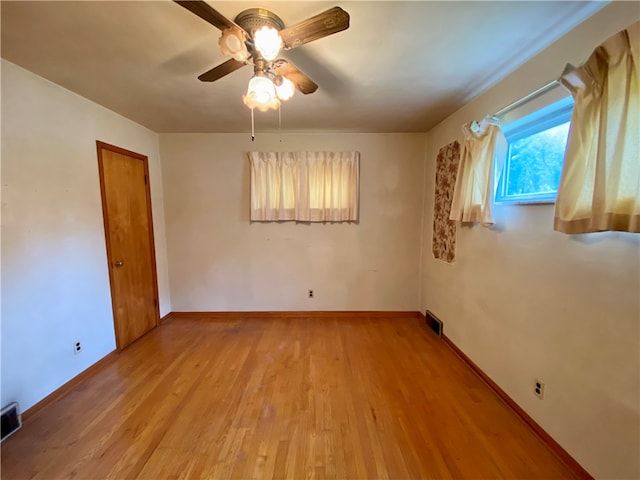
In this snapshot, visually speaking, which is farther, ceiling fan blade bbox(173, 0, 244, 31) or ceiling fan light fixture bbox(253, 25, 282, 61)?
ceiling fan light fixture bbox(253, 25, 282, 61)

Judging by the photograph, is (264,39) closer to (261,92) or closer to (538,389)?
(261,92)

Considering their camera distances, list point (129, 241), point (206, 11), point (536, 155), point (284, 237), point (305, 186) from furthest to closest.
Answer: point (284, 237) < point (305, 186) < point (129, 241) < point (536, 155) < point (206, 11)

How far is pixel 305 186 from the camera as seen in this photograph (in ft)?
11.0

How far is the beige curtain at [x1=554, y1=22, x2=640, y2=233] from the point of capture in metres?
1.08

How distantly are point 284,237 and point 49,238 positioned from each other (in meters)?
2.17

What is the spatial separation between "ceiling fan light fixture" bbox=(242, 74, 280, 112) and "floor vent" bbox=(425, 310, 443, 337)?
9.24 ft

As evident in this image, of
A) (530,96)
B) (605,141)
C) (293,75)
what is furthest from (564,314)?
(293,75)

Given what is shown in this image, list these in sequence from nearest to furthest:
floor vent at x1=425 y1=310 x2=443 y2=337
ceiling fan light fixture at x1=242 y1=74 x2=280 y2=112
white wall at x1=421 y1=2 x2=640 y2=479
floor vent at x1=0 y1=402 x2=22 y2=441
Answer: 1. white wall at x1=421 y1=2 x2=640 y2=479
2. ceiling fan light fixture at x1=242 y1=74 x2=280 y2=112
3. floor vent at x1=0 y1=402 x2=22 y2=441
4. floor vent at x1=425 y1=310 x2=443 y2=337

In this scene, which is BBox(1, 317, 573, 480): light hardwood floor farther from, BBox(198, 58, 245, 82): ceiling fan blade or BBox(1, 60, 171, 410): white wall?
BBox(198, 58, 245, 82): ceiling fan blade

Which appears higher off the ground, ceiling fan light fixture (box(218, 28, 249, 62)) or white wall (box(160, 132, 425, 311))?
ceiling fan light fixture (box(218, 28, 249, 62))

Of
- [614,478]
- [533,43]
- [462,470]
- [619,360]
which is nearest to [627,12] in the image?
[533,43]

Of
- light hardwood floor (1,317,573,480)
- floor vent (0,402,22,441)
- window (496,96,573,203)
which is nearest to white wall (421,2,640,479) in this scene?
window (496,96,573,203)

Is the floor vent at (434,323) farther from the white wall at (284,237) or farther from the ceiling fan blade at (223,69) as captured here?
the ceiling fan blade at (223,69)

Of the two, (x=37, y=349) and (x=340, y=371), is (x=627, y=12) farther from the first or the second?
(x=37, y=349)
